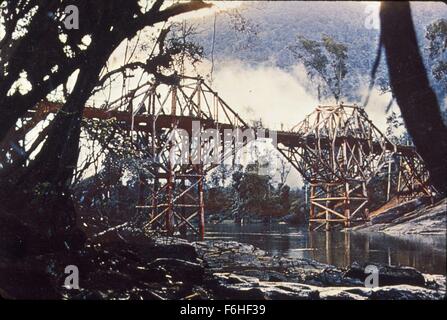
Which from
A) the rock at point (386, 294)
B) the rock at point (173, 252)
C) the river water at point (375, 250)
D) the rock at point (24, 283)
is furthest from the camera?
the rock at point (173, 252)

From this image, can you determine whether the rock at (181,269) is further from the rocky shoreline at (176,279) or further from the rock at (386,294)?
the rock at (386,294)

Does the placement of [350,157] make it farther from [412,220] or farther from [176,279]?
[176,279]

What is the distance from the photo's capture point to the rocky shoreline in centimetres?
606

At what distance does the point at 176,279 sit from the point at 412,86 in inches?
188

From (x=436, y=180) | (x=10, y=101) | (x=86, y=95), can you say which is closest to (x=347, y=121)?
(x=436, y=180)

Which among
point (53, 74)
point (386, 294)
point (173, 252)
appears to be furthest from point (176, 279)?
point (53, 74)

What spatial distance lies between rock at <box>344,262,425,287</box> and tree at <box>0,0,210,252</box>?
4.92 meters

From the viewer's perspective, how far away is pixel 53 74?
801 cm

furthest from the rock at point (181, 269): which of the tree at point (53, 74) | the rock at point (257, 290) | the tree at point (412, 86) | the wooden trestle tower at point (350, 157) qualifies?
the tree at point (412, 86)

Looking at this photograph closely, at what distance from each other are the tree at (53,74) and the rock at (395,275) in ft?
16.1

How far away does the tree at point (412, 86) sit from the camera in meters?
4.10

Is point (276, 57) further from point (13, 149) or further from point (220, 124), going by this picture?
point (13, 149)

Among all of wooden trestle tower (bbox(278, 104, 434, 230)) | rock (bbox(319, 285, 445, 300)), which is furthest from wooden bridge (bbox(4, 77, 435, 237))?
rock (bbox(319, 285, 445, 300))

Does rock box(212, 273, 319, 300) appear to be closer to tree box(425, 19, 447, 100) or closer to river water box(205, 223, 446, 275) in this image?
river water box(205, 223, 446, 275)
